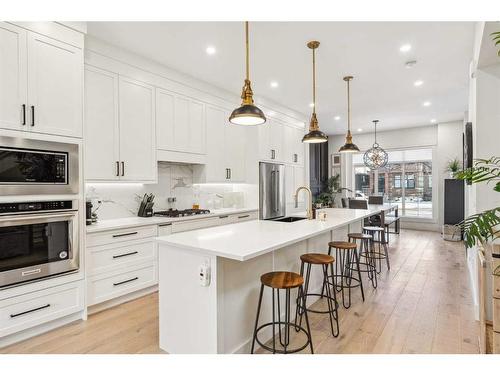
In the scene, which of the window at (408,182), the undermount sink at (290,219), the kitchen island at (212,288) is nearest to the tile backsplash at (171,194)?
the undermount sink at (290,219)

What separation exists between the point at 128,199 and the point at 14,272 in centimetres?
163

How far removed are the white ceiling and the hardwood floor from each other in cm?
286

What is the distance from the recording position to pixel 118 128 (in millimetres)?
3371

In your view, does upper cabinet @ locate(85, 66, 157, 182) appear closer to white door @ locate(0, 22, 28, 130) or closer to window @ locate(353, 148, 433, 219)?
white door @ locate(0, 22, 28, 130)

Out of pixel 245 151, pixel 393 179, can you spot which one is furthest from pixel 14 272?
pixel 393 179

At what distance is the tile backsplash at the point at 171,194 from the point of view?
364 centimetres

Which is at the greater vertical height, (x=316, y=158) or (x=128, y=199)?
(x=316, y=158)

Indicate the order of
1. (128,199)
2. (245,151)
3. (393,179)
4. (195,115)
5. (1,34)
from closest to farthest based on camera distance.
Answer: (1,34), (128,199), (195,115), (245,151), (393,179)

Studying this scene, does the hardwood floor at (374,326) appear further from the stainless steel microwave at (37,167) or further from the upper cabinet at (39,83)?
the upper cabinet at (39,83)

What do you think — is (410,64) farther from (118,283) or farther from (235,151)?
(118,283)

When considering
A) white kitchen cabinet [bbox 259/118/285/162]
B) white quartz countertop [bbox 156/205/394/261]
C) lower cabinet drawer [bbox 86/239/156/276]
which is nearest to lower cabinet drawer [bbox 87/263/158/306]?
lower cabinet drawer [bbox 86/239/156/276]

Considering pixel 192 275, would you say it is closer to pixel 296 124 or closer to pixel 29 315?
pixel 29 315

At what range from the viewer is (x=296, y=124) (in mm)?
6422

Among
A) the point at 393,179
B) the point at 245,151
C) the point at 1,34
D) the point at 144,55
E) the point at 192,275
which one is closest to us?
the point at 192,275
